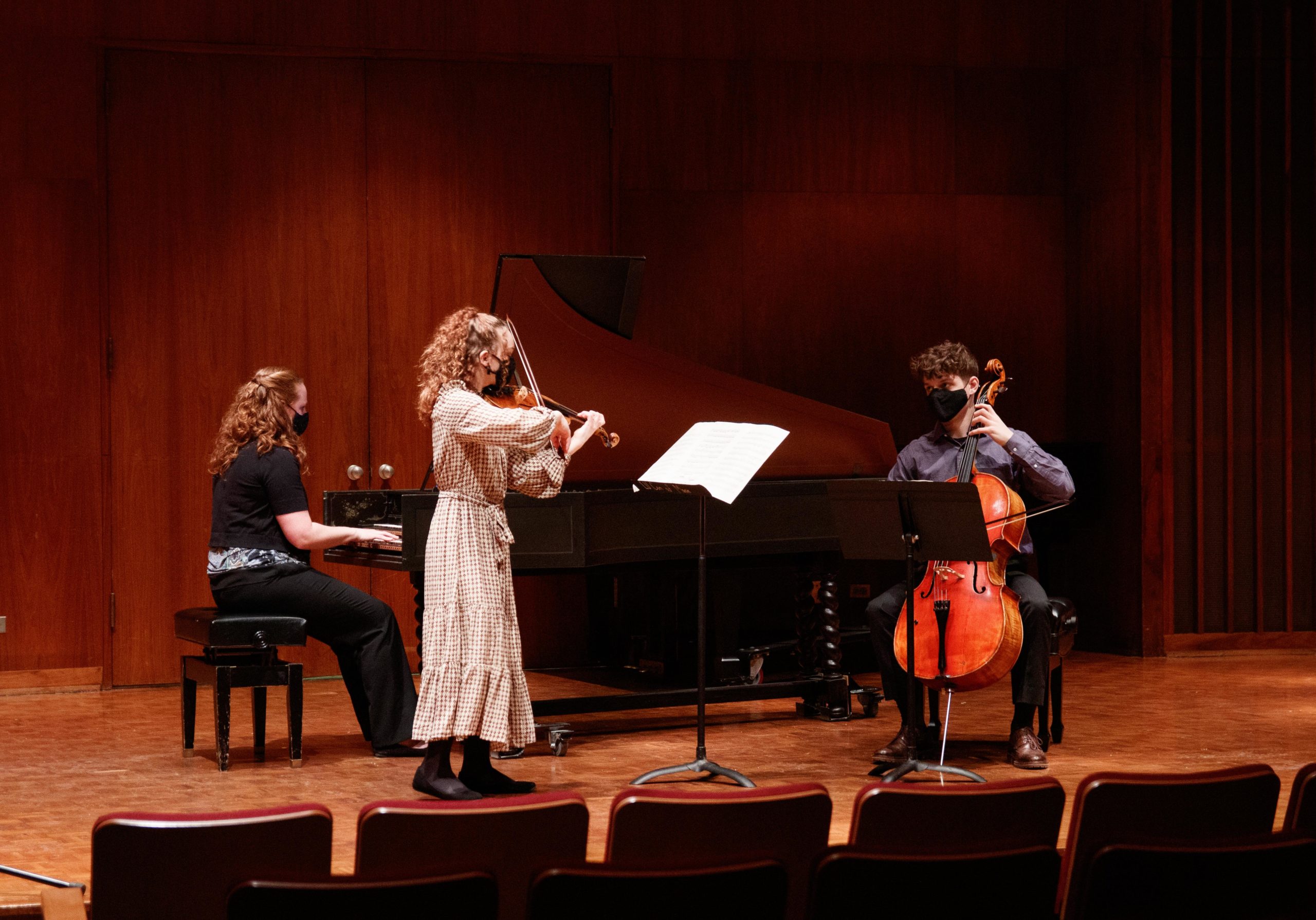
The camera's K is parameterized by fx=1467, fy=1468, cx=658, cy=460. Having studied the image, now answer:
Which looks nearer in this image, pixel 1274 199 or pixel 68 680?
pixel 68 680

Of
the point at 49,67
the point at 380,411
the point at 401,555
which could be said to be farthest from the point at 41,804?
the point at 49,67

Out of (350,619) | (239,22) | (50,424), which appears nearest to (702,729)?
(350,619)

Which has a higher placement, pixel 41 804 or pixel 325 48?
pixel 325 48

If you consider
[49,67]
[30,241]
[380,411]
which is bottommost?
[380,411]

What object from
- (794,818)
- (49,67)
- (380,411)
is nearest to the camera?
(794,818)

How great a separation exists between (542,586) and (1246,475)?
3449 millimetres

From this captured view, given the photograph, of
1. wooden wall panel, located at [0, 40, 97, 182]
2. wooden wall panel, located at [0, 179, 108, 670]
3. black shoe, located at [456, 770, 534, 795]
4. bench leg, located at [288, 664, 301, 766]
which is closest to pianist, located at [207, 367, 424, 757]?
bench leg, located at [288, 664, 301, 766]

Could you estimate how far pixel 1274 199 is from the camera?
7109mm

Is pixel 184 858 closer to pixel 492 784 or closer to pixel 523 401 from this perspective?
pixel 492 784

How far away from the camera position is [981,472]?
4.52 m

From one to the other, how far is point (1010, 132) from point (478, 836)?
6.13 m

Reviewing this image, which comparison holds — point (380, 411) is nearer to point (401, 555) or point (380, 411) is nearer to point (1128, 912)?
point (401, 555)

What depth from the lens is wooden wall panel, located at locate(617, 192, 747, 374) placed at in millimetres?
6953

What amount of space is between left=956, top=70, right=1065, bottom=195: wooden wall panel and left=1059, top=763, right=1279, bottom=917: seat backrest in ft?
18.0
